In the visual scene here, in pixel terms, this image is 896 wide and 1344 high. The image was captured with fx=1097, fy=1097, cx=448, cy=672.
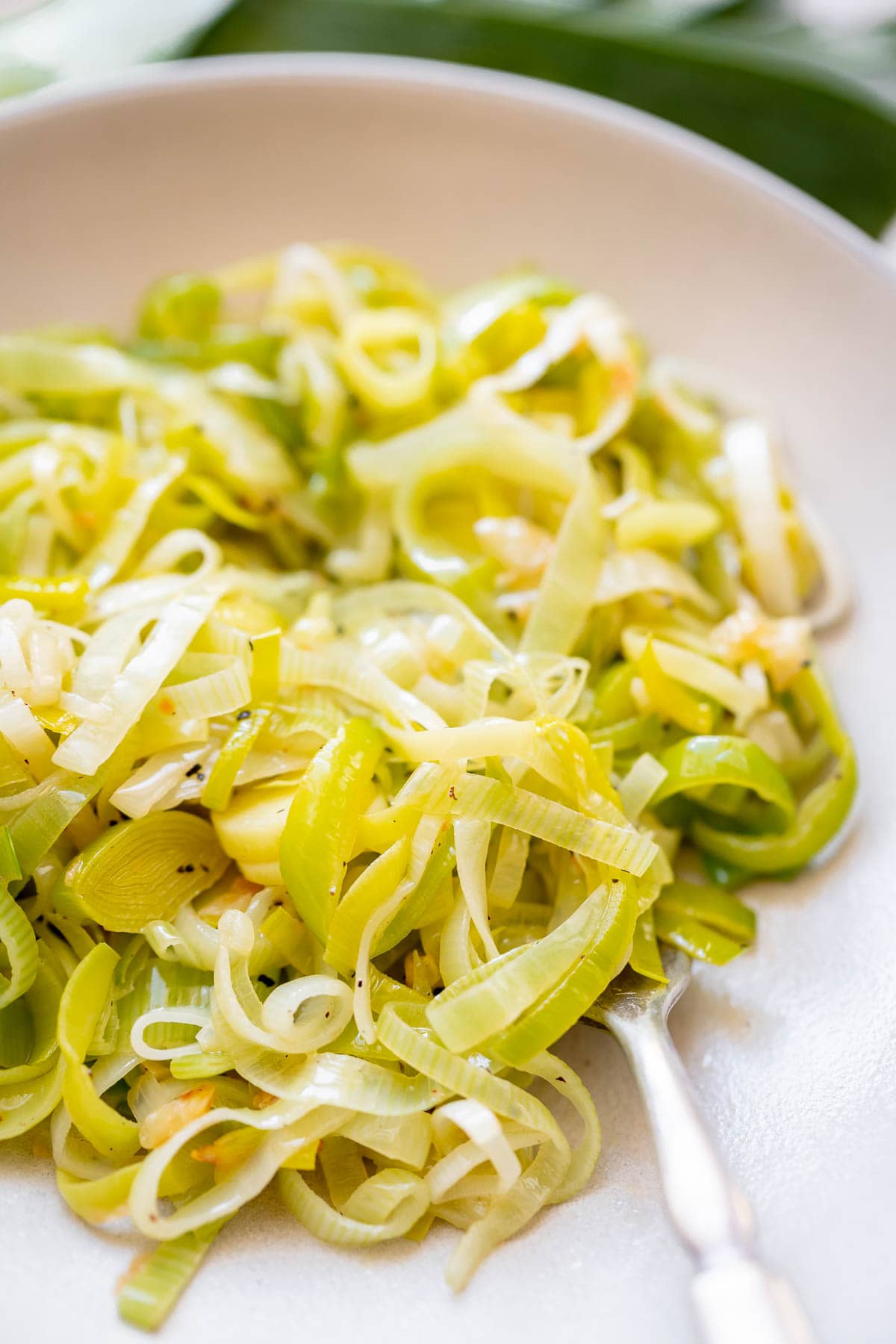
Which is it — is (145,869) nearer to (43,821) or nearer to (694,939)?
(43,821)

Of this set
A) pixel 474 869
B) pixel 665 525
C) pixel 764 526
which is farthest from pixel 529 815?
pixel 764 526

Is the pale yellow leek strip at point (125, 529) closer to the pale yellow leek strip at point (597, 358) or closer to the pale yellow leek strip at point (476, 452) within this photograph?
the pale yellow leek strip at point (476, 452)

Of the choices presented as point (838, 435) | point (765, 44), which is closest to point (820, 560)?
point (838, 435)

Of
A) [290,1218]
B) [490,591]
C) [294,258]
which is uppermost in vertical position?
[294,258]

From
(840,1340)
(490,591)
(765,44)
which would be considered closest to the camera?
(840,1340)

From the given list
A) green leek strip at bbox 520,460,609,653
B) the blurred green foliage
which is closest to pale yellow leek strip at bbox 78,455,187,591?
green leek strip at bbox 520,460,609,653

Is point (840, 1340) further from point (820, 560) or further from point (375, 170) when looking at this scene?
point (375, 170)
